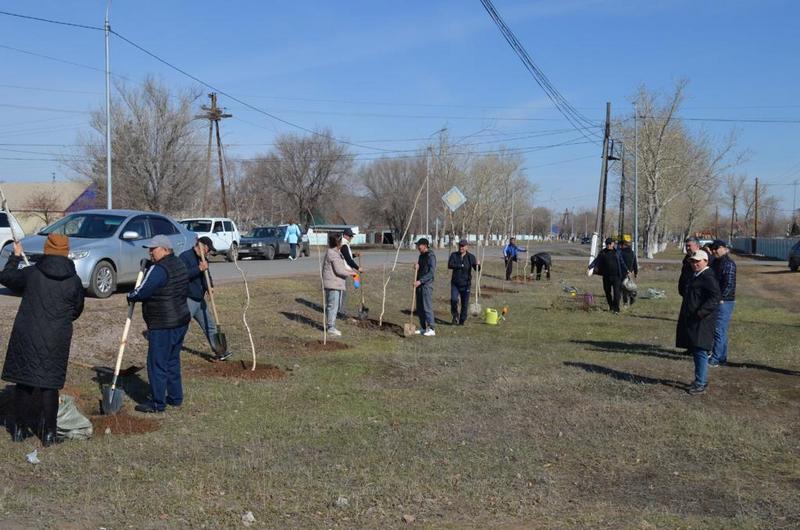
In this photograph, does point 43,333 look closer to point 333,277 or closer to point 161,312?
point 161,312

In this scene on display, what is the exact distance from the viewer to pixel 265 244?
3322 cm

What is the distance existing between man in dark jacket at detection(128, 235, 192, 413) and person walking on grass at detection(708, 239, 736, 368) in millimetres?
8036

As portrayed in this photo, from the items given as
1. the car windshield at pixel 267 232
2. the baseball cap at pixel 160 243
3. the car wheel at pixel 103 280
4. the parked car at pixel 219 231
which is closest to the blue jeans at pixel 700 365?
the baseball cap at pixel 160 243

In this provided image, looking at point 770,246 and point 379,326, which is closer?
point 379,326

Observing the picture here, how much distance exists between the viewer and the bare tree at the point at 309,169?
66.5 metres

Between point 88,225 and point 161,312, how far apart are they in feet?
24.2

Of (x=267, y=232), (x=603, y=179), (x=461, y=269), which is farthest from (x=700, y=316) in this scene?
(x=603, y=179)

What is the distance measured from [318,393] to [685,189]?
201ft

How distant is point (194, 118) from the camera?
42.1m

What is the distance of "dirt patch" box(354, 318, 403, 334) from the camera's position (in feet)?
48.1

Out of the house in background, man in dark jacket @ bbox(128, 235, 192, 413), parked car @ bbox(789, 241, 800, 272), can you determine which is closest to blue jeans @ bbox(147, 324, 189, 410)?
man in dark jacket @ bbox(128, 235, 192, 413)

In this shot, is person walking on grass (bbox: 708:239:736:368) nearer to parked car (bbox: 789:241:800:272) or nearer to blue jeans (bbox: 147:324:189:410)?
blue jeans (bbox: 147:324:189:410)

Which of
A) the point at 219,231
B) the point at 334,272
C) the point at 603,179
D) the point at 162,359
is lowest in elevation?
the point at 162,359

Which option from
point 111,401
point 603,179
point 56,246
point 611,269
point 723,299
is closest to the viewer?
point 56,246
